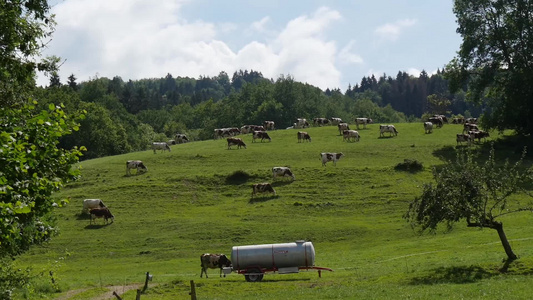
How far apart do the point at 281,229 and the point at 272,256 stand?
42.8ft

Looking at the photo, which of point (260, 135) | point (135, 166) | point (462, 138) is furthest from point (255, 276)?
point (260, 135)

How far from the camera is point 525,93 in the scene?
7238cm

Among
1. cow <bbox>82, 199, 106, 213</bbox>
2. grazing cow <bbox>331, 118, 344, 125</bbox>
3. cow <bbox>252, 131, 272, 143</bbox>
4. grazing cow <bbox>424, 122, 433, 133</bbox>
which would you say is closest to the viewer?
cow <bbox>82, 199, 106, 213</bbox>

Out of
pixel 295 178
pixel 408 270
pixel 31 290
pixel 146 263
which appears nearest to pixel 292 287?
pixel 408 270

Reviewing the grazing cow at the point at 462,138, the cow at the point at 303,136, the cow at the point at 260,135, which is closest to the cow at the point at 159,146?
the cow at the point at 260,135

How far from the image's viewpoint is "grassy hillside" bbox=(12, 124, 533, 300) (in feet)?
99.7

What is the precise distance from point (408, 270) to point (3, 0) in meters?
23.3

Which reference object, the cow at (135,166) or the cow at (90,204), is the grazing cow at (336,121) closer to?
the cow at (135,166)

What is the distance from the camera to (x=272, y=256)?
115ft

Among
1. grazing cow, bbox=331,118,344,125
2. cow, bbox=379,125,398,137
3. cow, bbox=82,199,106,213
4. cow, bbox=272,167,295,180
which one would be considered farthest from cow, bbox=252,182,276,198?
grazing cow, bbox=331,118,344,125

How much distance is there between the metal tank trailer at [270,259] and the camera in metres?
35.2

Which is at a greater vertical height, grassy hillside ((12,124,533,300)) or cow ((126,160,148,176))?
cow ((126,160,148,176))

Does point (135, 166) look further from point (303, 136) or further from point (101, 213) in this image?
point (303, 136)

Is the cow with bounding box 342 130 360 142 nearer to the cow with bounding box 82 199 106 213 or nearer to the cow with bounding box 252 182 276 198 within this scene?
the cow with bounding box 252 182 276 198
